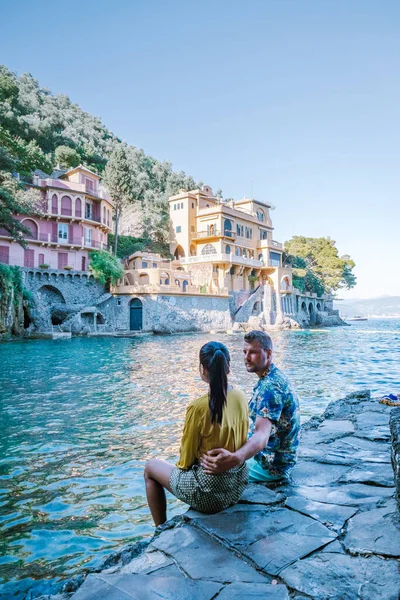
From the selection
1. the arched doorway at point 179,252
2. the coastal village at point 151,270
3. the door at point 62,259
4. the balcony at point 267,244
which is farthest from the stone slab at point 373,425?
the balcony at point 267,244

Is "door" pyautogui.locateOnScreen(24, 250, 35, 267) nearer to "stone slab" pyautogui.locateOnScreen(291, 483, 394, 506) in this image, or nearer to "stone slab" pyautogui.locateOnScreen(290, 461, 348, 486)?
"stone slab" pyautogui.locateOnScreen(290, 461, 348, 486)

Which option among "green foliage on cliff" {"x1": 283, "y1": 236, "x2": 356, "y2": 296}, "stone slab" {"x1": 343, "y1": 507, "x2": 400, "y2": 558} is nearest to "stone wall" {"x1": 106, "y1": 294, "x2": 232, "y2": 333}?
"green foliage on cliff" {"x1": 283, "y1": 236, "x2": 356, "y2": 296}

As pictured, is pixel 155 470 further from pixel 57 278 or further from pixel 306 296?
pixel 306 296

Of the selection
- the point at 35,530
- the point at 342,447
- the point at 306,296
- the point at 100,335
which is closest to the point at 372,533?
the point at 342,447

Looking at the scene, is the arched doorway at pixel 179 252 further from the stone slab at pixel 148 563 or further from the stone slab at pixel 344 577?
the stone slab at pixel 344 577

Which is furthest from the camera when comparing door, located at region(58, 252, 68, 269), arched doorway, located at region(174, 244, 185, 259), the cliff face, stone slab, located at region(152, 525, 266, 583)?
arched doorway, located at region(174, 244, 185, 259)

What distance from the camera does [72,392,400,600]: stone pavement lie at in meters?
1.95

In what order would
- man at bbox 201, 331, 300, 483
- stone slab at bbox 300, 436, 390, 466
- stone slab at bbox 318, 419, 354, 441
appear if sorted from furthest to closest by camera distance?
1. stone slab at bbox 318, 419, 354, 441
2. stone slab at bbox 300, 436, 390, 466
3. man at bbox 201, 331, 300, 483

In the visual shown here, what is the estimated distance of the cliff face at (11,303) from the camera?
2534cm

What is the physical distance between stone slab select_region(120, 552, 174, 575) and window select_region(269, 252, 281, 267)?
49219mm

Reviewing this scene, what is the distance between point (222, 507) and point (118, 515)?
1782 mm

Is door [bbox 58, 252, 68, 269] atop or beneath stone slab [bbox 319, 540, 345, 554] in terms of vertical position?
atop

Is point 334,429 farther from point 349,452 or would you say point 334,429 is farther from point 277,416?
point 277,416

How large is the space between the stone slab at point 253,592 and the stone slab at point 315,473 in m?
1.54
